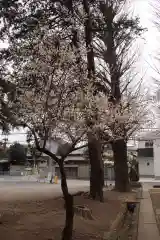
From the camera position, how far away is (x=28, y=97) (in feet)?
32.8

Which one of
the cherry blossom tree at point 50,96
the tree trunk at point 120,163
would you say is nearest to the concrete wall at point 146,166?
the tree trunk at point 120,163

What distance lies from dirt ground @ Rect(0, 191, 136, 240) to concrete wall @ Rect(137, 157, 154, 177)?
48803mm

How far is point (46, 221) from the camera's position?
1184 centimetres

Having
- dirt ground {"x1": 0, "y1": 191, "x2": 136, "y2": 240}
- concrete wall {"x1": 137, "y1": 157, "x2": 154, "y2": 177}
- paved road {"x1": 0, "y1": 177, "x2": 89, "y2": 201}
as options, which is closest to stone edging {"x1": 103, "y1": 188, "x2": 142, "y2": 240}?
dirt ground {"x1": 0, "y1": 191, "x2": 136, "y2": 240}

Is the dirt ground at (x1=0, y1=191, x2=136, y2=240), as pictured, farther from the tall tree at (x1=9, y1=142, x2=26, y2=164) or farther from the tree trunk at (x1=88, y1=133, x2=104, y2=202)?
the tall tree at (x1=9, y1=142, x2=26, y2=164)

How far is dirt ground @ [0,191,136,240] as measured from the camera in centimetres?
995

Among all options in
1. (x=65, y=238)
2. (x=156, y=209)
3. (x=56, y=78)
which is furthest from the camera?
(x=156, y=209)

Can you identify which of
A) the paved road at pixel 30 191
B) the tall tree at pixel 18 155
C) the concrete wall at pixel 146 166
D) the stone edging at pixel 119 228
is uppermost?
the tall tree at pixel 18 155

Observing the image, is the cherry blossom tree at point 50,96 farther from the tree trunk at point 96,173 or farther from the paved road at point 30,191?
the paved road at point 30,191

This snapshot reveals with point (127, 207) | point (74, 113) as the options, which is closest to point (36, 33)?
point (74, 113)

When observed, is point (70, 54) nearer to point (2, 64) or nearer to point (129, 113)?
point (2, 64)

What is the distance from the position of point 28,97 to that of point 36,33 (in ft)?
5.83

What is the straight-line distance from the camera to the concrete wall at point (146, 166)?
64.6 meters

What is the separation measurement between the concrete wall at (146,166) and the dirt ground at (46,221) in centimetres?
4880
